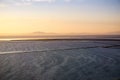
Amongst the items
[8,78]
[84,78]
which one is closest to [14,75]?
[8,78]

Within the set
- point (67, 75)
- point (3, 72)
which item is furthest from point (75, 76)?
point (3, 72)

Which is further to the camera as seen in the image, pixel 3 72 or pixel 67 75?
pixel 3 72

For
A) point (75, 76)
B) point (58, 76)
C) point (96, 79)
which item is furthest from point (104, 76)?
point (58, 76)

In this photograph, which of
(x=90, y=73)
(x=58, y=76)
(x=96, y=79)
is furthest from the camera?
(x=90, y=73)

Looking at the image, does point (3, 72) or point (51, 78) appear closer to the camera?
point (51, 78)

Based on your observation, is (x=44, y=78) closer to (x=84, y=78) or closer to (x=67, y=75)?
(x=67, y=75)

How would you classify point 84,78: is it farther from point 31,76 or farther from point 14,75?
point 14,75

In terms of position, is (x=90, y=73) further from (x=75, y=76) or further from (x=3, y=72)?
(x=3, y=72)

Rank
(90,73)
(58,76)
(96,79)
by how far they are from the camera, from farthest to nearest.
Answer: (90,73)
(58,76)
(96,79)
